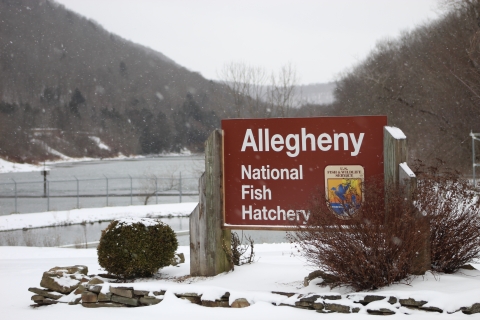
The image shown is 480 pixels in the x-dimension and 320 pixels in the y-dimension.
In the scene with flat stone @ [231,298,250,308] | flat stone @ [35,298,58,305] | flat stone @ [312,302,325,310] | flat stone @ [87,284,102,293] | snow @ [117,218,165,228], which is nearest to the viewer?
flat stone @ [312,302,325,310]

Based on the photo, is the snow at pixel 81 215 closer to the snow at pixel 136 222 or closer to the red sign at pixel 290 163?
the snow at pixel 136 222

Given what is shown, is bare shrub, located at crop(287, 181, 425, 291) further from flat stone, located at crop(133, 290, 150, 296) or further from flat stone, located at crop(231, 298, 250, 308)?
flat stone, located at crop(133, 290, 150, 296)

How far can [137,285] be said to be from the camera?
7062 millimetres

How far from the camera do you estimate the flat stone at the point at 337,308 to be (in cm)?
596

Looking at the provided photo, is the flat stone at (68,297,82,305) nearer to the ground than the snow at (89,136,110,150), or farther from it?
nearer to the ground

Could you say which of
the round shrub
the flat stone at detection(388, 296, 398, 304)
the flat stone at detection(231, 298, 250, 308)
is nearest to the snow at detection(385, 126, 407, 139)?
the flat stone at detection(388, 296, 398, 304)

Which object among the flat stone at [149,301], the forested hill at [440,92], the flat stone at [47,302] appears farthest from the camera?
the forested hill at [440,92]

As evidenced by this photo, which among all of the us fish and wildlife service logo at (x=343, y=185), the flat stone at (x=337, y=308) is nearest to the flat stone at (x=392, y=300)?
the flat stone at (x=337, y=308)

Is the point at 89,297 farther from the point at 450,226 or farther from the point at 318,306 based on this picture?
the point at 450,226

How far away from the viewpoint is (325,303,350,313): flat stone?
596 cm

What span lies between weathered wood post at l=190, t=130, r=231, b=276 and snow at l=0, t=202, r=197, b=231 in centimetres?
2222

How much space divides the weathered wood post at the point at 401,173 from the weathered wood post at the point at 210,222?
2207mm

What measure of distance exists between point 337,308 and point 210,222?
2.23 m

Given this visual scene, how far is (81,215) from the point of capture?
30.8 m
